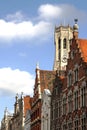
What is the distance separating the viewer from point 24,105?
80.5 metres

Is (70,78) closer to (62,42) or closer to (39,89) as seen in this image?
(39,89)

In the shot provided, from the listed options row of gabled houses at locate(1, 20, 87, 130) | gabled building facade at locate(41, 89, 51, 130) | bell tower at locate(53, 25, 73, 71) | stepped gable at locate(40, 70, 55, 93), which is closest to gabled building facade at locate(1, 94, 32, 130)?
row of gabled houses at locate(1, 20, 87, 130)

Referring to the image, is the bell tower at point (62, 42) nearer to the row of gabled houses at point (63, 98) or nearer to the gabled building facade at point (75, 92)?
the row of gabled houses at point (63, 98)

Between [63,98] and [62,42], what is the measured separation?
114 metres

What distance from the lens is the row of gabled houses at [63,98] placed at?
48.4m

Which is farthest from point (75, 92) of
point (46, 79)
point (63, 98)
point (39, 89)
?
point (46, 79)

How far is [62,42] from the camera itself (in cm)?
16762

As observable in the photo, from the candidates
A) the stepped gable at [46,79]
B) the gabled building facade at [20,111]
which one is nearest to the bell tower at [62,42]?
the gabled building facade at [20,111]

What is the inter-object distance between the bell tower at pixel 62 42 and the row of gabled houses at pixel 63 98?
83167 mm

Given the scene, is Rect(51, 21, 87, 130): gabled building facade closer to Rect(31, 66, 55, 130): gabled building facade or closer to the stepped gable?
Rect(31, 66, 55, 130): gabled building facade

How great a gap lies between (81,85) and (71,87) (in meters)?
3.42

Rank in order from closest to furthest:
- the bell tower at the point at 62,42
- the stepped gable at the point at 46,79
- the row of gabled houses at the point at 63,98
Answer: the row of gabled houses at the point at 63,98
the stepped gable at the point at 46,79
the bell tower at the point at 62,42

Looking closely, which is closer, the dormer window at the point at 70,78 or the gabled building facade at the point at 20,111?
the dormer window at the point at 70,78

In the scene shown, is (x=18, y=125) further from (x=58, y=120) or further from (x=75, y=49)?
(x=75, y=49)
